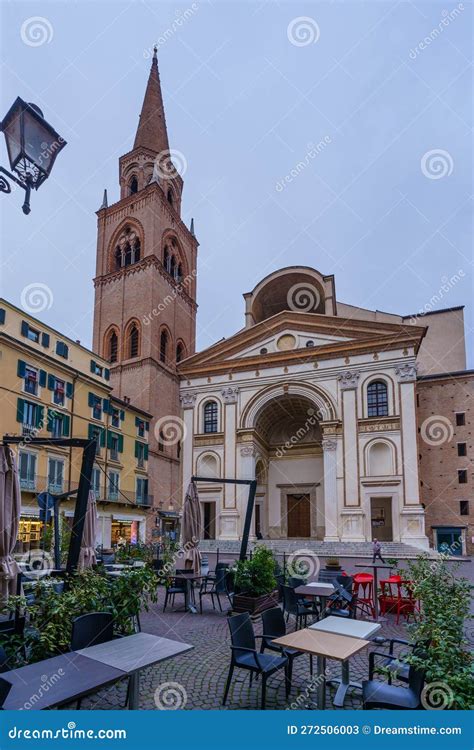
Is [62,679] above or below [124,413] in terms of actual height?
below

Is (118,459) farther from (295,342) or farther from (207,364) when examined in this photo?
(295,342)

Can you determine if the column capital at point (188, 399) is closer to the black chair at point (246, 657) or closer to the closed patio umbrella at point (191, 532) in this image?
the closed patio umbrella at point (191, 532)

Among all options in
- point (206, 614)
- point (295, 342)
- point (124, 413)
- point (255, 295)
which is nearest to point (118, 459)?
point (124, 413)

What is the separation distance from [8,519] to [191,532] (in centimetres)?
546

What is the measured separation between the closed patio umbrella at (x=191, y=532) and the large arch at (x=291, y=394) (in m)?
17.5

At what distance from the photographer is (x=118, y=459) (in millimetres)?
28078

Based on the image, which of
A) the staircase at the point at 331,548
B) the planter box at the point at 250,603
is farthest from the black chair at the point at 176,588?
the staircase at the point at 331,548

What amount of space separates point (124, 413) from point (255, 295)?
41.9 feet

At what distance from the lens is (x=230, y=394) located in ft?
101

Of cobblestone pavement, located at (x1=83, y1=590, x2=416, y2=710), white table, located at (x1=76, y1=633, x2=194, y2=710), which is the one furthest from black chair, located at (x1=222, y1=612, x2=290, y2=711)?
white table, located at (x1=76, y1=633, x2=194, y2=710)

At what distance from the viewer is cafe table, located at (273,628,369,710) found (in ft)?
14.4

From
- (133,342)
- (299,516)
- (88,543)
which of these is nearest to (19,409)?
(88,543)

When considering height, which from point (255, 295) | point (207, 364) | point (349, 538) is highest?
point (255, 295)
